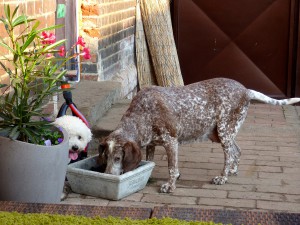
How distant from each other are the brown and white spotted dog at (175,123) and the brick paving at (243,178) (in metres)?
0.16

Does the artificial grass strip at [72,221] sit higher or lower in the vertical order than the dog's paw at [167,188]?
higher

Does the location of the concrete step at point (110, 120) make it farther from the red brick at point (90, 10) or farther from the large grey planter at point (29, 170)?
the large grey planter at point (29, 170)

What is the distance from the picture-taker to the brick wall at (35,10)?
16.5ft

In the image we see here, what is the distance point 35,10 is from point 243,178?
2.35 meters

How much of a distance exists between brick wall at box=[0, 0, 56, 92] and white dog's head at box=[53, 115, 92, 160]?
0.56 metres

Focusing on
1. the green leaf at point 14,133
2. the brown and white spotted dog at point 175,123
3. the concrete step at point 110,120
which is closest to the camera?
the green leaf at point 14,133

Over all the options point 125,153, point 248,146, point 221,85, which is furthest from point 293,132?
point 125,153

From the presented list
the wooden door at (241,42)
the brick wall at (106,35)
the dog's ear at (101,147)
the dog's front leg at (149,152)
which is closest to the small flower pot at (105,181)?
the dog's ear at (101,147)

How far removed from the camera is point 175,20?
35.0 ft

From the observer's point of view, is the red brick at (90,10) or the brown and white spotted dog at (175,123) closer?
the brown and white spotted dog at (175,123)

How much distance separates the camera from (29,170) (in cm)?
412

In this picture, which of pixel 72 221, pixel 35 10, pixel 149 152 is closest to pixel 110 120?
pixel 149 152

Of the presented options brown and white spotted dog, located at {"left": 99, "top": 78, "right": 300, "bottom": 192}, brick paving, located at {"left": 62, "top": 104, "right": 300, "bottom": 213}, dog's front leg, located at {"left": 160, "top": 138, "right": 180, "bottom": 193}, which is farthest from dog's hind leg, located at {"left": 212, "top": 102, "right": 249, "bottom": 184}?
dog's front leg, located at {"left": 160, "top": 138, "right": 180, "bottom": 193}

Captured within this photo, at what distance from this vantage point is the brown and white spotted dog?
16.3 feet
